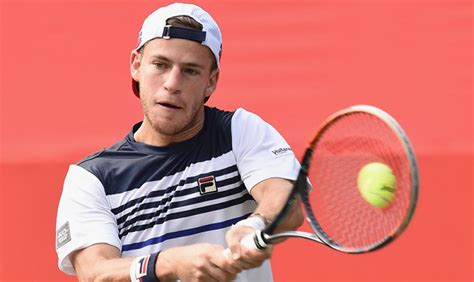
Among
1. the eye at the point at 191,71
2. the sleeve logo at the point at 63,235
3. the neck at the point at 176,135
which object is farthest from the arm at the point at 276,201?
the sleeve logo at the point at 63,235

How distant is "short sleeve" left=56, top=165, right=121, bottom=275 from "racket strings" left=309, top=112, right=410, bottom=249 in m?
0.60

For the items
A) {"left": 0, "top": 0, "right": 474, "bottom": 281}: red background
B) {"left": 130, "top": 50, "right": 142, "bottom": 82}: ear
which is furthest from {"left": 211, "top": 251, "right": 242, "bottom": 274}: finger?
{"left": 0, "top": 0, "right": 474, "bottom": 281}: red background

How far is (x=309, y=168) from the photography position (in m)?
2.95

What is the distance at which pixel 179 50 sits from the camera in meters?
3.18

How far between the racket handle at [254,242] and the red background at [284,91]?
2.29 meters

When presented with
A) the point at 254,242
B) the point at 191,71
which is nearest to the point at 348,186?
the point at 254,242

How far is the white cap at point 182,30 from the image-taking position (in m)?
3.21

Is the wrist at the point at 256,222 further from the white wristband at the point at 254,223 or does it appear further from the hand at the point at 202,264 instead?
the hand at the point at 202,264

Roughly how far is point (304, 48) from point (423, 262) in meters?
1.23

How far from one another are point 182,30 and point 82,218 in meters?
0.63

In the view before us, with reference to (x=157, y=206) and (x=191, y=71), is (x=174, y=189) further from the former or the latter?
(x=191, y=71)

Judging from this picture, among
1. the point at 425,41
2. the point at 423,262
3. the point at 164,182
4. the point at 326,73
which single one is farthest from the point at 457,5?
the point at 164,182

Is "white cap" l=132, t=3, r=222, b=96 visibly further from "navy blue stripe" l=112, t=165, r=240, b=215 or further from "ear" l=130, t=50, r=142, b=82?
"navy blue stripe" l=112, t=165, r=240, b=215

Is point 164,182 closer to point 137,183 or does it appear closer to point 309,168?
point 137,183
